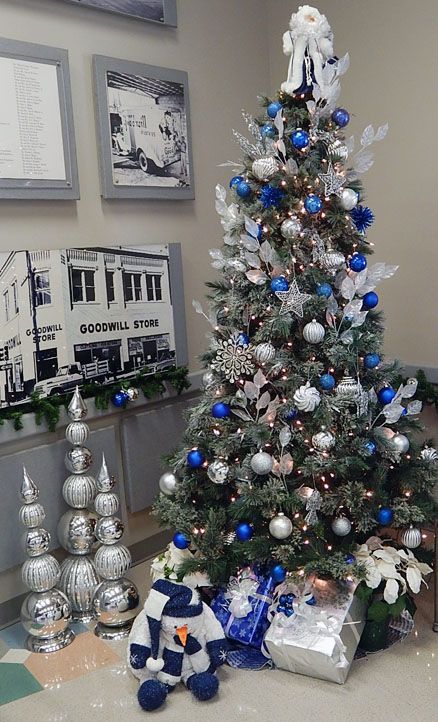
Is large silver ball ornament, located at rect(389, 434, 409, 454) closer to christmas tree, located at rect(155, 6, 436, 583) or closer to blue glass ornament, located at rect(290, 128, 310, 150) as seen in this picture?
christmas tree, located at rect(155, 6, 436, 583)

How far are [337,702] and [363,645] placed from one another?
0.28 meters

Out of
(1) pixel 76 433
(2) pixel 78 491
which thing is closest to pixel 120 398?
(1) pixel 76 433

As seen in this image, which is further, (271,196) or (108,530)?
(108,530)

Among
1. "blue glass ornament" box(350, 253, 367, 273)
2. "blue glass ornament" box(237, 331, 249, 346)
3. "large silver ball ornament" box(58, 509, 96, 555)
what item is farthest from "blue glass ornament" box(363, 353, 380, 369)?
"large silver ball ornament" box(58, 509, 96, 555)

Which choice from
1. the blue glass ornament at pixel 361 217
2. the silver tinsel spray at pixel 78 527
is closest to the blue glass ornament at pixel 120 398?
the silver tinsel spray at pixel 78 527

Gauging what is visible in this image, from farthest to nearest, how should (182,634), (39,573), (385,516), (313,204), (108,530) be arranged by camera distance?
(108,530) → (39,573) → (385,516) → (313,204) → (182,634)

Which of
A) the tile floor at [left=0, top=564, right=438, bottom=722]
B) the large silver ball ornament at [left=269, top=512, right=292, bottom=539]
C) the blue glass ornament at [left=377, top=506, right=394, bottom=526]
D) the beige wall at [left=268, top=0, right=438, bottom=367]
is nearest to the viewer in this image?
the tile floor at [left=0, top=564, right=438, bottom=722]

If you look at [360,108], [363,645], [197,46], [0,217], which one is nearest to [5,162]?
[0,217]

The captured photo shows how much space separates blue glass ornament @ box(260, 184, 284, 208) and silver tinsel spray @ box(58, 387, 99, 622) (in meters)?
0.98

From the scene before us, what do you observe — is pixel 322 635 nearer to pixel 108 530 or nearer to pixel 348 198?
pixel 108 530

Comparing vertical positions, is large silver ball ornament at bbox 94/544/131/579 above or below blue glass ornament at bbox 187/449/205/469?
below

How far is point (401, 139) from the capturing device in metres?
3.01

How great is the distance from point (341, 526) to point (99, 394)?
1.07 metres

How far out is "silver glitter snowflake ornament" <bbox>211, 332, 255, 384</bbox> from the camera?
2.39 m
